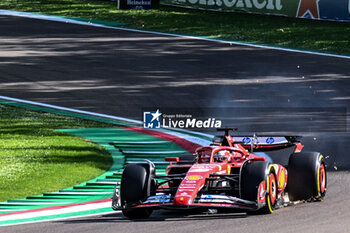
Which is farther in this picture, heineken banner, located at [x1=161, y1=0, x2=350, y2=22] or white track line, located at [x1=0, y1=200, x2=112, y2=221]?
heineken banner, located at [x1=161, y1=0, x2=350, y2=22]

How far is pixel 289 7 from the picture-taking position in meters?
34.2

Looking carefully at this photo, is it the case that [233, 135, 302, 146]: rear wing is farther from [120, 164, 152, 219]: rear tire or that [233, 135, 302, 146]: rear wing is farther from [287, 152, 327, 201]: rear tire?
[120, 164, 152, 219]: rear tire

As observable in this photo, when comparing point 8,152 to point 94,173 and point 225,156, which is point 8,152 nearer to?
point 94,173

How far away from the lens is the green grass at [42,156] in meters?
13.3

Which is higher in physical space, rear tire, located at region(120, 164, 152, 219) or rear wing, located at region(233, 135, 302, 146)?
rear wing, located at region(233, 135, 302, 146)

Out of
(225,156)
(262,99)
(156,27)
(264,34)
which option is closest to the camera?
(225,156)

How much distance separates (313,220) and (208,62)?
55.9 feet

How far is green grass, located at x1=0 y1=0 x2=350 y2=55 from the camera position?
3031 cm

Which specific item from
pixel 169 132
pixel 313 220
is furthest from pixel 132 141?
pixel 313 220

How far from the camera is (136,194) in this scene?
434 inches

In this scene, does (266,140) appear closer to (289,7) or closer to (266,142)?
(266,142)

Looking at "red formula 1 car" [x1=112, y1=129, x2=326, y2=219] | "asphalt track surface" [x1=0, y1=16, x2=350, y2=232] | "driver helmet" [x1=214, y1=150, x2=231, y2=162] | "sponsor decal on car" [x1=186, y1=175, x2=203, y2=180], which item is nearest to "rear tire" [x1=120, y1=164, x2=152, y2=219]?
"red formula 1 car" [x1=112, y1=129, x2=326, y2=219]

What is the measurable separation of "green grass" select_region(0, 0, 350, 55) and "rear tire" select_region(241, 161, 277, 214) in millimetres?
18219

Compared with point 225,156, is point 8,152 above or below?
below
